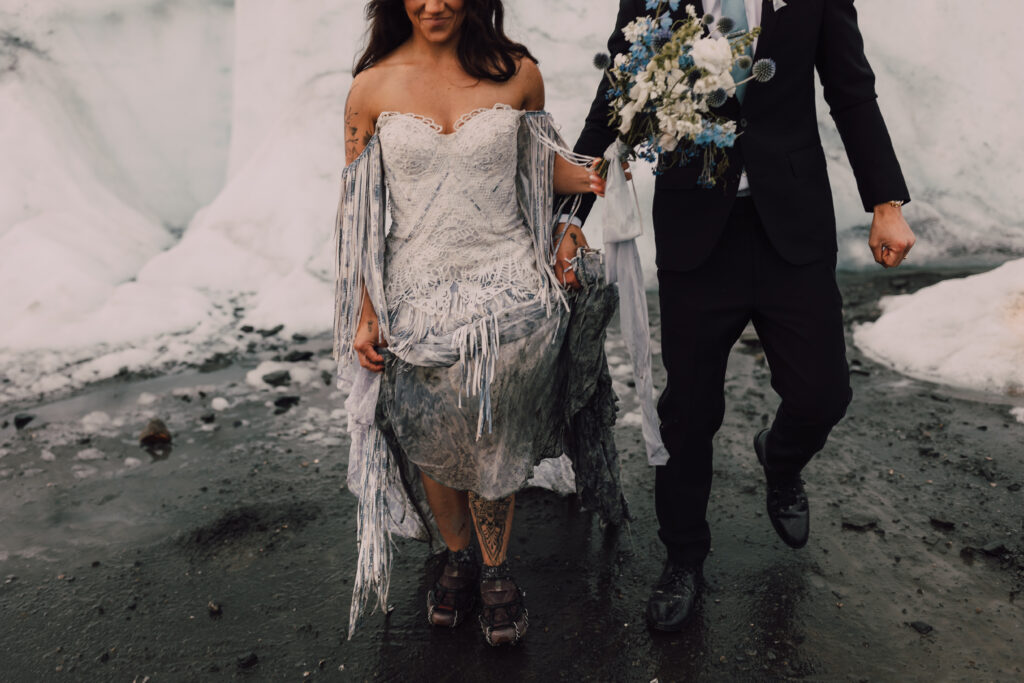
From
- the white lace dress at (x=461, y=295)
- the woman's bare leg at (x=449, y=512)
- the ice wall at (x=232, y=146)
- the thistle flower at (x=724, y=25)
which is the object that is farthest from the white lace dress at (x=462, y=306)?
the ice wall at (x=232, y=146)

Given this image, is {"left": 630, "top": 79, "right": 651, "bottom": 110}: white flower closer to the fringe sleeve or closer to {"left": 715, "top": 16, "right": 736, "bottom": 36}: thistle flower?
{"left": 715, "top": 16, "right": 736, "bottom": 36}: thistle flower

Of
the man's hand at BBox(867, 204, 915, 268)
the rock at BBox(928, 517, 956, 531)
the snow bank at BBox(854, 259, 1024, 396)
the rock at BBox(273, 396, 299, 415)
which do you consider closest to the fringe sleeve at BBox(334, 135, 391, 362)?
the man's hand at BBox(867, 204, 915, 268)

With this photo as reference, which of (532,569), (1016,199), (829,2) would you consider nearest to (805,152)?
(829,2)

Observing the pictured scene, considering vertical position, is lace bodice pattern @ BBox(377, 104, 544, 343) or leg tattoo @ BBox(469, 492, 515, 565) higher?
lace bodice pattern @ BBox(377, 104, 544, 343)

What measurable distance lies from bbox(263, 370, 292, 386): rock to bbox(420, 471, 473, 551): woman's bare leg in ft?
7.43

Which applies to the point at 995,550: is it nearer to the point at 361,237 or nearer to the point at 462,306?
the point at 462,306

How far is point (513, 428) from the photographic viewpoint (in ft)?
8.54

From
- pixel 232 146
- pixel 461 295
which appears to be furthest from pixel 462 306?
pixel 232 146

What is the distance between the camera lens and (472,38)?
2.63 m

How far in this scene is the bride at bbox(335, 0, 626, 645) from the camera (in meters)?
2.53

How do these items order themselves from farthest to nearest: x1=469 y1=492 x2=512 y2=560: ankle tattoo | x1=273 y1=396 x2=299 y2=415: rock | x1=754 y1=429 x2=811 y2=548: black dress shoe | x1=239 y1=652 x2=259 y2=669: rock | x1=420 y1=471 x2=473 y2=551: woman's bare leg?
x1=273 y1=396 x2=299 y2=415: rock < x1=754 y1=429 x2=811 y2=548: black dress shoe < x1=420 y1=471 x2=473 y2=551: woman's bare leg < x1=469 y1=492 x2=512 y2=560: ankle tattoo < x1=239 y1=652 x2=259 y2=669: rock

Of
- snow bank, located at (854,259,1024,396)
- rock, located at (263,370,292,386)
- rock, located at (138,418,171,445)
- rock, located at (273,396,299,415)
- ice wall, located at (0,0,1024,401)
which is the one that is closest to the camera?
rock, located at (138,418,171,445)

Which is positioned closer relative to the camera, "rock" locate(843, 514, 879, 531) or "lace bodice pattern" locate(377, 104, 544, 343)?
"lace bodice pattern" locate(377, 104, 544, 343)

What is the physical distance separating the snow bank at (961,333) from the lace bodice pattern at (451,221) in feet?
9.93
